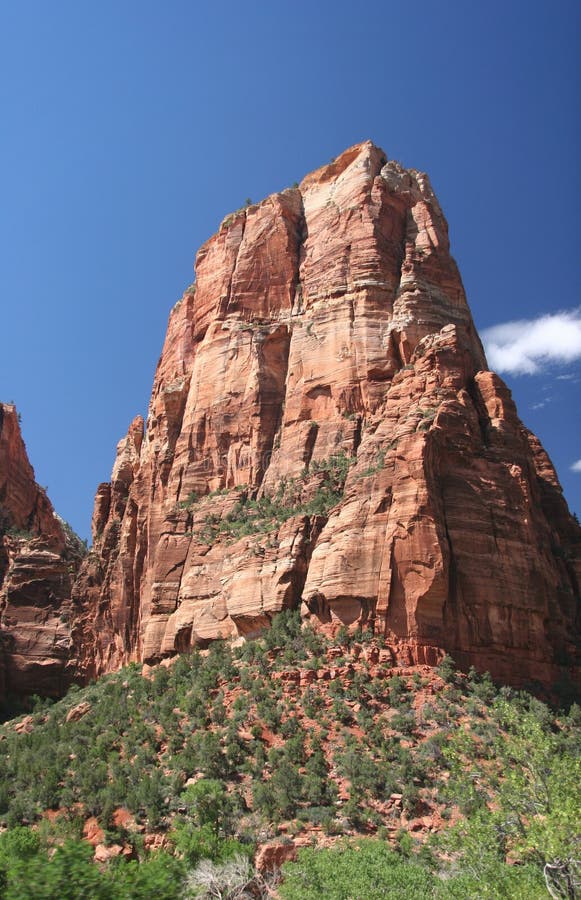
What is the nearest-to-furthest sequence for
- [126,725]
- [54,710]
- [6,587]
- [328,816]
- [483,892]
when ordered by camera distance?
[483,892] < [328,816] < [126,725] < [54,710] < [6,587]

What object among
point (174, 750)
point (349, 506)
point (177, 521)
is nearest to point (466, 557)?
point (349, 506)

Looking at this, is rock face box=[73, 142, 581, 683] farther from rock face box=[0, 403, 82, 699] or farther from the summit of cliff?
rock face box=[0, 403, 82, 699]

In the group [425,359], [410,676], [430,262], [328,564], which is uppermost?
[430,262]

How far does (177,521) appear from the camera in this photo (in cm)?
5875

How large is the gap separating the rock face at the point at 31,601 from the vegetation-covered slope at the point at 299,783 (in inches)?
814

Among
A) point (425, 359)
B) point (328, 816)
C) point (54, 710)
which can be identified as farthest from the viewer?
point (54, 710)

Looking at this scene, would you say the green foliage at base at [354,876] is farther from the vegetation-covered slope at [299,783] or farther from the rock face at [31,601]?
the rock face at [31,601]

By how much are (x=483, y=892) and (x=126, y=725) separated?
1008 inches

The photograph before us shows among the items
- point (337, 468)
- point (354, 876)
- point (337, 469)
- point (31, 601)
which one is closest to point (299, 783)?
point (354, 876)

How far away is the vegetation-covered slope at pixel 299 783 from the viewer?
22.9 m

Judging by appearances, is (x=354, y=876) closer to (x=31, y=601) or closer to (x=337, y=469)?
(x=337, y=469)

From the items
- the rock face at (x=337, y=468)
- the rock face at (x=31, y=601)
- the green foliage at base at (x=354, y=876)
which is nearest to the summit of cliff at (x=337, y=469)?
the rock face at (x=337, y=468)

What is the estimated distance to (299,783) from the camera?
3447 centimetres

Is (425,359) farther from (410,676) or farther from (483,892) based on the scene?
(483,892)
